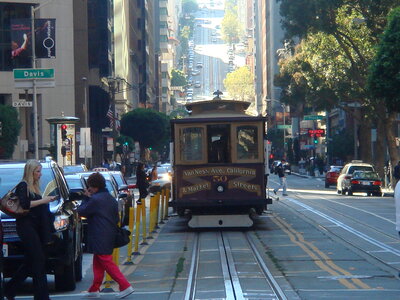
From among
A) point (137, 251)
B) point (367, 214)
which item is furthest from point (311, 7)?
point (137, 251)

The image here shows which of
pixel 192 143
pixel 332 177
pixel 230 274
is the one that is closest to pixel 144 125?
pixel 332 177

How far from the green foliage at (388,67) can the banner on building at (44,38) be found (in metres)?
13.4

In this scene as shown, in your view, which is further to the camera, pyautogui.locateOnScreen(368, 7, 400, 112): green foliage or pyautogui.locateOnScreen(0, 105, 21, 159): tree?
pyautogui.locateOnScreen(0, 105, 21, 159): tree

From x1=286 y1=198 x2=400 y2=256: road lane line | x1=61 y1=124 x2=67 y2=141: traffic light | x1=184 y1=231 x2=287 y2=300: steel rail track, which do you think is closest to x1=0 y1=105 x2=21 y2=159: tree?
x1=61 y1=124 x2=67 y2=141: traffic light

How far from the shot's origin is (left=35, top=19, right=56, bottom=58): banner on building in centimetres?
3875

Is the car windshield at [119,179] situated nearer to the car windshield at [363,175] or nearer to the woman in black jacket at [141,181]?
the woman in black jacket at [141,181]

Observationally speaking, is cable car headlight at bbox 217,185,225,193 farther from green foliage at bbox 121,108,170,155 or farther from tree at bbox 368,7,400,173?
green foliage at bbox 121,108,170,155

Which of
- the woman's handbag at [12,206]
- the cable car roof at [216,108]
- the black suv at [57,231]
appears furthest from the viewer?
the cable car roof at [216,108]

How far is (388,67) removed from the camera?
4031cm

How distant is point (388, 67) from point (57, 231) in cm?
2867

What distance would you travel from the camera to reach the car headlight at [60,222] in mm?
13807

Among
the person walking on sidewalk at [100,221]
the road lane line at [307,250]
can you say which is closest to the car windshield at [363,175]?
the road lane line at [307,250]

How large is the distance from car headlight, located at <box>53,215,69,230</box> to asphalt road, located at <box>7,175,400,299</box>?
1.07 metres

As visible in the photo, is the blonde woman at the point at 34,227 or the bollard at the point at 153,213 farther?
the bollard at the point at 153,213
